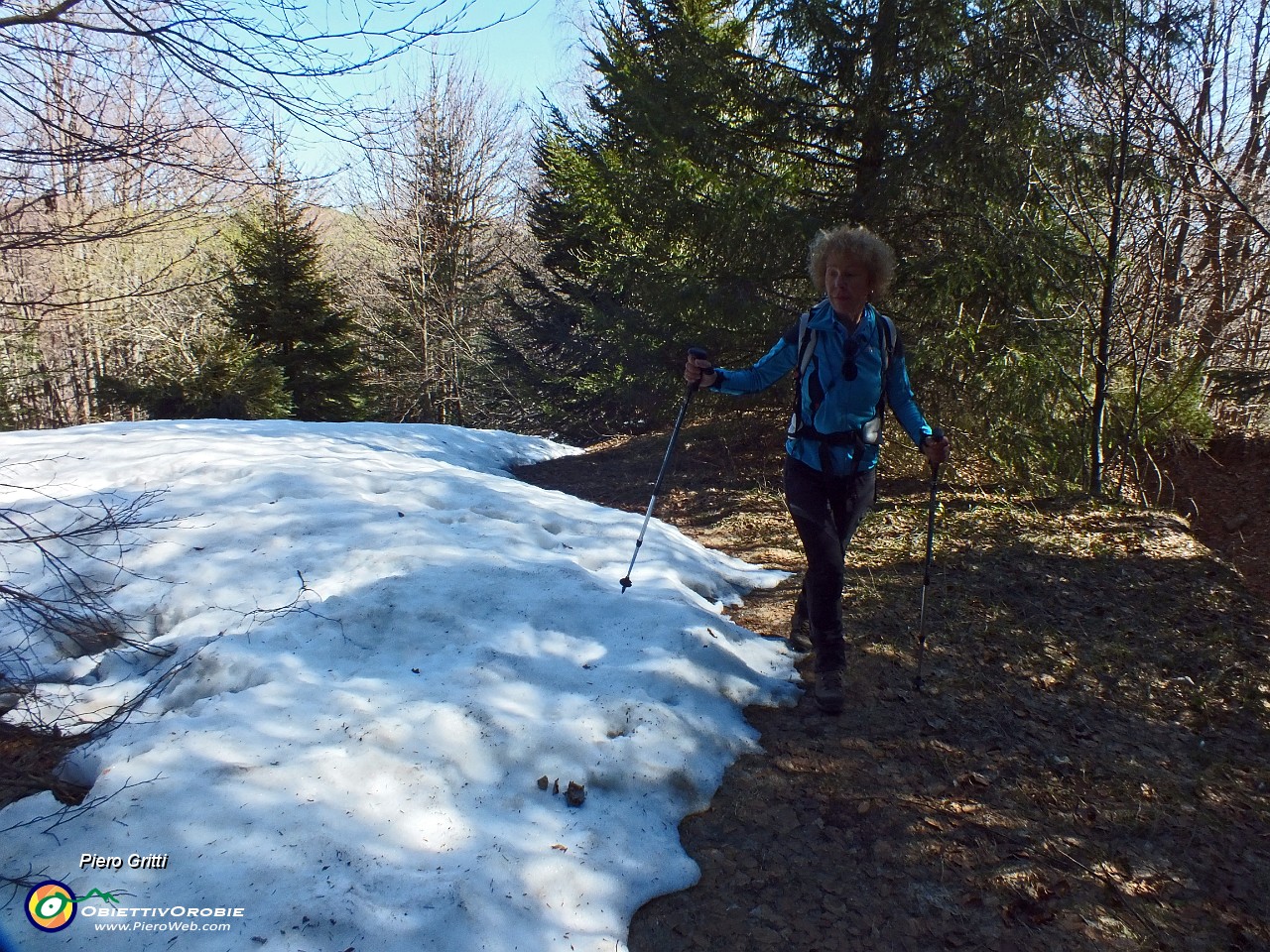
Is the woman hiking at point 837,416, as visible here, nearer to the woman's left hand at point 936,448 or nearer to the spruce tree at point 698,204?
the woman's left hand at point 936,448

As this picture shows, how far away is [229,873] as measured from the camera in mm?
2221

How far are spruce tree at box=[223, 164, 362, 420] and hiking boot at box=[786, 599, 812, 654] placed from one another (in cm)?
1326

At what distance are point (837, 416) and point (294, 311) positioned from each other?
48.8 feet

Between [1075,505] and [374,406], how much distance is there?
1779cm

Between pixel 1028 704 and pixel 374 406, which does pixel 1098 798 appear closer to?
pixel 1028 704

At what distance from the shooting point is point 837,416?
11.2ft

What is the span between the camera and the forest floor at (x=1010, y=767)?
7.97 ft

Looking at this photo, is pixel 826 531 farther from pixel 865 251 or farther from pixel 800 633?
pixel 865 251

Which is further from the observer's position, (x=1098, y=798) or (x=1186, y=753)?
(x=1186, y=753)

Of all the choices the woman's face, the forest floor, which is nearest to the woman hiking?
the woman's face

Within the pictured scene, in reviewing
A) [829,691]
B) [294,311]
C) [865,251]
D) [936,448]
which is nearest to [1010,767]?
[829,691]

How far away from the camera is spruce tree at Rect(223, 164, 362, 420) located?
48.1 ft

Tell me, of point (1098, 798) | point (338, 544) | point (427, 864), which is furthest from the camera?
point (338, 544)

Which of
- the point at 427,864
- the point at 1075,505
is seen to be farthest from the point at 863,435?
the point at 1075,505
